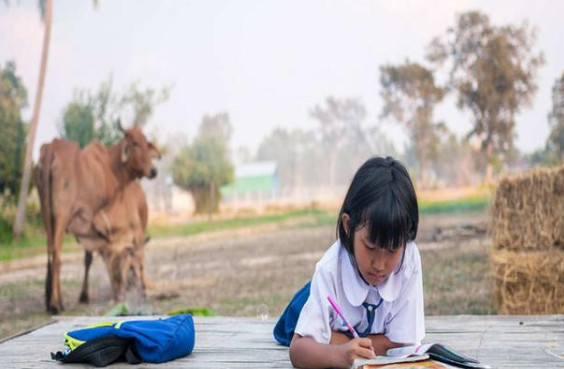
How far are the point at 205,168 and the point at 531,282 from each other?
5.42 m

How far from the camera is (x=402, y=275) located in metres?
2.19

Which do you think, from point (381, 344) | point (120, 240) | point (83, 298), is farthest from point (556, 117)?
point (381, 344)

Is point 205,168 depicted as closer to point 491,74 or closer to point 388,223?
point 491,74

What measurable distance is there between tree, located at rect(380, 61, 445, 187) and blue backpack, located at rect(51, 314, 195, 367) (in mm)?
7040

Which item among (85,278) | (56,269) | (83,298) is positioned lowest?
(83,298)

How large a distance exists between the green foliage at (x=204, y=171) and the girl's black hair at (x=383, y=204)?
737 centimetres

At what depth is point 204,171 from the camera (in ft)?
31.4

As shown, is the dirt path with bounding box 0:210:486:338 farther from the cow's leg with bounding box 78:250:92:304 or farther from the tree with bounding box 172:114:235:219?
the tree with bounding box 172:114:235:219

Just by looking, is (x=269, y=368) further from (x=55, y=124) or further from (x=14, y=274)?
(x=55, y=124)

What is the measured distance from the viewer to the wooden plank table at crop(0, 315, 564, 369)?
2.37 m

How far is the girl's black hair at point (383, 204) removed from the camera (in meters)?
1.98

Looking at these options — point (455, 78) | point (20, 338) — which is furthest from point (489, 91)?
point (20, 338)

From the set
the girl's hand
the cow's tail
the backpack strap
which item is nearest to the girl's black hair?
the girl's hand

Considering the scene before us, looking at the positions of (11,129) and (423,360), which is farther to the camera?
(11,129)
